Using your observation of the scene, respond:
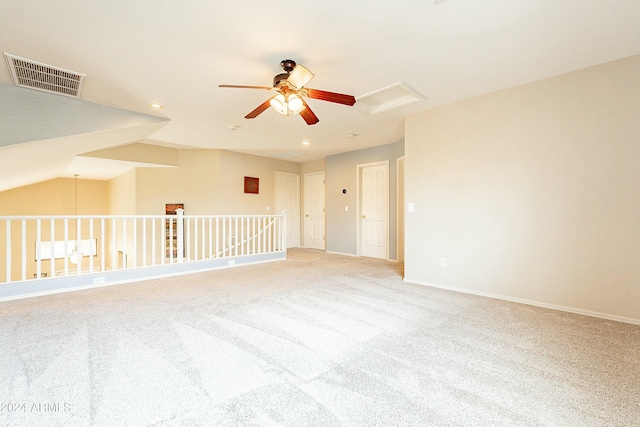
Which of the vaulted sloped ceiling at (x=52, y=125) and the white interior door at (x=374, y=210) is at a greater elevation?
the vaulted sloped ceiling at (x=52, y=125)

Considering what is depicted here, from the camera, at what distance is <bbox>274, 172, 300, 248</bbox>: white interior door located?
7657mm

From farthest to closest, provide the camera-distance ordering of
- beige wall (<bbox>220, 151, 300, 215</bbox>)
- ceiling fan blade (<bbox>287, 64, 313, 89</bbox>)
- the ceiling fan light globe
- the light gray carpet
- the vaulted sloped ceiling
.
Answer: beige wall (<bbox>220, 151, 300, 215</bbox>)
the vaulted sloped ceiling
the ceiling fan light globe
ceiling fan blade (<bbox>287, 64, 313, 89</bbox>)
the light gray carpet

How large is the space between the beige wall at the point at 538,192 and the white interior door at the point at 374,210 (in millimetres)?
2010

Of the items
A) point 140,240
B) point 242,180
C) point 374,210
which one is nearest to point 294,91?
point 374,210

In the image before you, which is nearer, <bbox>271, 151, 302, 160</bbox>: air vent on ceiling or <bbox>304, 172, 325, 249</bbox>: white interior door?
<bbox>271, 151, 302, 160</bbox>: air vent on ceiling

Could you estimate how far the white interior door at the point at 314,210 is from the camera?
7.53m

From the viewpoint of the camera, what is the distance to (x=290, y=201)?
26.0 ft

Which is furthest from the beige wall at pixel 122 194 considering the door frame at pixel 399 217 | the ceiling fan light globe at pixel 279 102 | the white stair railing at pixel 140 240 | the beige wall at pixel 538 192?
the beige wall at pixel 538 192

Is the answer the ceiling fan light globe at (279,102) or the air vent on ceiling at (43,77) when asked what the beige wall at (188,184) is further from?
the ceiling fan light globe at (279,102)

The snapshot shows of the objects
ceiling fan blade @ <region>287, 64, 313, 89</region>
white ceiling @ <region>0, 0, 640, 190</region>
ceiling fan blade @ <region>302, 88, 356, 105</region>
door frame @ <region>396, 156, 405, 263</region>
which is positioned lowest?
door frame @ <region>396, 156, 405, 263</region>

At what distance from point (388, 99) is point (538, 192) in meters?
2.16

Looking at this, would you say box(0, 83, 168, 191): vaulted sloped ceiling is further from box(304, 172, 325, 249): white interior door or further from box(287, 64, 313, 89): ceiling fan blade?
box(304, 172, 325, 249): white interior door

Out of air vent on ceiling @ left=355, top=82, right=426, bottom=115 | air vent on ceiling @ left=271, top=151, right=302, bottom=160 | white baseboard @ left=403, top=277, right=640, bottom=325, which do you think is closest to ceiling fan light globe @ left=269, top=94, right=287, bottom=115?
air vent on ceiling @ left=355, top=82, right=426, bottom=115

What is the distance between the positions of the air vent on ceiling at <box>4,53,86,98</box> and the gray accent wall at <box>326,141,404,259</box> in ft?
16.4
